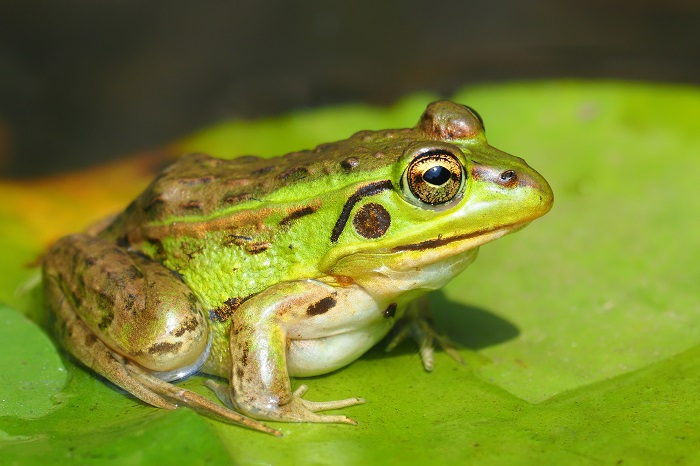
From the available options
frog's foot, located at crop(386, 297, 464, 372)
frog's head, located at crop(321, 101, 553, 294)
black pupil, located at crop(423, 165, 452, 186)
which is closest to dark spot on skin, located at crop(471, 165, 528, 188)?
frog's head, located at crop(321, 101, 553, 294)

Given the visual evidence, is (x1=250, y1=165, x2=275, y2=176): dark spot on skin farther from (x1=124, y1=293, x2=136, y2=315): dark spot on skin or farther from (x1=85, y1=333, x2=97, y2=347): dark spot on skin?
(x1=85, y1=333, x2=97, y2=347): dark spot on skin

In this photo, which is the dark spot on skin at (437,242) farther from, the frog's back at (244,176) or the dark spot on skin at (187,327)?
the dark spot on skin at (187,327)

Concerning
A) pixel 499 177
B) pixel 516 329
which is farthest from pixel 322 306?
pixel 516 329

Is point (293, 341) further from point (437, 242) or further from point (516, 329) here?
point (516, 329)

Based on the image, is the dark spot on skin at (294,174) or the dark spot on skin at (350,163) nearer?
the dark spot on skin at (350,163)

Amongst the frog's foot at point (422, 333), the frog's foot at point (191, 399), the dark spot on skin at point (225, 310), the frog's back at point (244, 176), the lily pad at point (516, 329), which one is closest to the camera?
the lily pad at point (516, 329)

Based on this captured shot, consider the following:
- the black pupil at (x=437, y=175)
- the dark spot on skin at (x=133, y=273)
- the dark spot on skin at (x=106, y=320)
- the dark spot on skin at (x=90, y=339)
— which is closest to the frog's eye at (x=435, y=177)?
the black pupil at (x=437, y=175)
